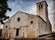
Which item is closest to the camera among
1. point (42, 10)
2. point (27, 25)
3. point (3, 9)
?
point (3, 9)

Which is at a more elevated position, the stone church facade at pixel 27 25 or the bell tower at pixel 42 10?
the bell tower at pixel 42 10

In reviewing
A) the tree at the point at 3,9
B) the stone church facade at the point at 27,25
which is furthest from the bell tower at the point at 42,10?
the tree at the point at 3,9

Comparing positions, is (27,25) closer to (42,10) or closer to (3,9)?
(42,10)

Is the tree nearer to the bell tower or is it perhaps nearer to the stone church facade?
the stone church facade

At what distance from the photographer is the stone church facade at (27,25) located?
50.9 ft

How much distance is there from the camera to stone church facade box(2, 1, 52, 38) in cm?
1552

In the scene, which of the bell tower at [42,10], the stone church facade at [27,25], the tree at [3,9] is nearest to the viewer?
the tree at [3,9]

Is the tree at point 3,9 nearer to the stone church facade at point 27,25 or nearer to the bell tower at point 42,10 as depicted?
the stone church facade at point 27,25

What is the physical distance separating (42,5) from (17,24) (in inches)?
204

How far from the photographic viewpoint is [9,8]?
8086 mm

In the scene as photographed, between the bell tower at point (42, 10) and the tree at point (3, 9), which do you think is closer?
the tree at point (3, 9)

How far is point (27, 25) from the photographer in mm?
16125

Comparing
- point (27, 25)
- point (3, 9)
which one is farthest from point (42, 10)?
point (3, 9)

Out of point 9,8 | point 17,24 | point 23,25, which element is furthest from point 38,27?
point 9,8
